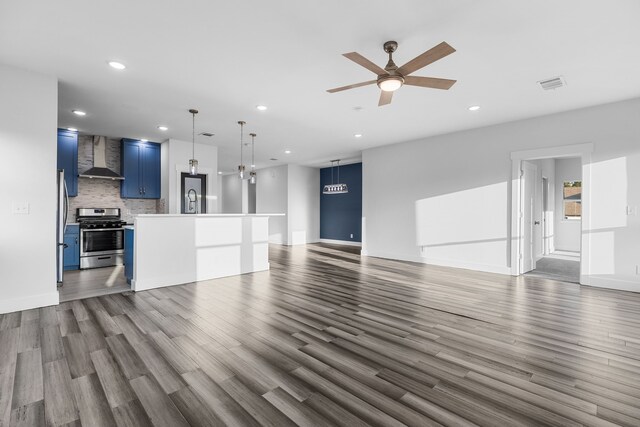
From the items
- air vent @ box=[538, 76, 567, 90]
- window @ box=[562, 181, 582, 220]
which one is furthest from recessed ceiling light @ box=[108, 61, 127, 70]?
window @ box=[562, 181, 582, 220]

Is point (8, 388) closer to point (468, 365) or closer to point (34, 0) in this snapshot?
point (34, 0)

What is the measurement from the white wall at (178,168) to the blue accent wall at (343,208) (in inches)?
182

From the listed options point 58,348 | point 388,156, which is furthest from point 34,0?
point 388,156

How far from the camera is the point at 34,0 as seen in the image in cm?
240

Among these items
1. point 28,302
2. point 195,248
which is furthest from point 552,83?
point 28,302

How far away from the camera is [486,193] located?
596 cm

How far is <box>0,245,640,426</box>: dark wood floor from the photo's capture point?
5.77ft

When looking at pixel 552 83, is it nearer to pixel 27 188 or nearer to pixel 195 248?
pixel 195 248

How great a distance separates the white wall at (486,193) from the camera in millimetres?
4555

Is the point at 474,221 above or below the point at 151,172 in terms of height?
below

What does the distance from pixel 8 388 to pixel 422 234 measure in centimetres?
664

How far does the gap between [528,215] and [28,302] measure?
798cm

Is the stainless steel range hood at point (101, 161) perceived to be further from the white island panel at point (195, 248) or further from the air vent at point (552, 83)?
the air vent at point (552, 83)

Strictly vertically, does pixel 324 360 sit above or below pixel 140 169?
below
